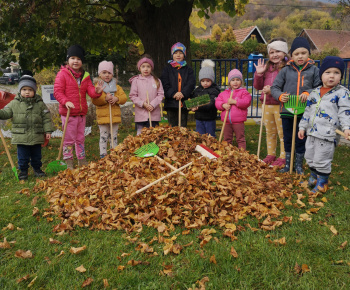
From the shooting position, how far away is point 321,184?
4211 mm

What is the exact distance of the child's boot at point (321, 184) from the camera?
4160 mm

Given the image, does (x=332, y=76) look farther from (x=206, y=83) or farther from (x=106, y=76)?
(x=106, y=76)

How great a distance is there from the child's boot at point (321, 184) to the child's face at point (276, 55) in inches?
77.6

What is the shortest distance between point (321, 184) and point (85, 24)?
6.25 m

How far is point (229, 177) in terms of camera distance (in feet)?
12.9

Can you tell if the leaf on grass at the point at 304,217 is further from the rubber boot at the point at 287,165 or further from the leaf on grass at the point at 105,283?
the leaf on grass at the point at 105,283

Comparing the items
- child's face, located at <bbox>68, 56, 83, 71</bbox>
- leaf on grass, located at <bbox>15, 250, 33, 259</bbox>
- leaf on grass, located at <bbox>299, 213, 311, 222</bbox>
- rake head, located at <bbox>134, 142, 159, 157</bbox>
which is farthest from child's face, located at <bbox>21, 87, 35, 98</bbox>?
leaf on grass, located at <bbox>299, 213, 311, 222</bbox>

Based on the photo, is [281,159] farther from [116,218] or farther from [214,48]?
[214,48]

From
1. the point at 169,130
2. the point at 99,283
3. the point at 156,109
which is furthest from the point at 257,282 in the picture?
the point at 156,109

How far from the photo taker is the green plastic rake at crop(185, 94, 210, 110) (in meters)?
5.12

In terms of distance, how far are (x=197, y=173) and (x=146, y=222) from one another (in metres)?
0.90

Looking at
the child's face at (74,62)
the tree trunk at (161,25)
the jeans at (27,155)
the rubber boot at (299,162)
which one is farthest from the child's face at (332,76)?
the jeans at (27,155)

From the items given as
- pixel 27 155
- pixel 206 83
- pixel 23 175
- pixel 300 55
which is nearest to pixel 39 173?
pixel 23 175

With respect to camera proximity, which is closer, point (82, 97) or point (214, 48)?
point (82, 97)
